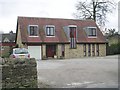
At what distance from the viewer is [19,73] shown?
11.0 m

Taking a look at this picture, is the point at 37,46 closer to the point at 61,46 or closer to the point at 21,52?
the point at 61,46

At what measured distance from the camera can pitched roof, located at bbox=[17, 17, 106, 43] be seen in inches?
1645

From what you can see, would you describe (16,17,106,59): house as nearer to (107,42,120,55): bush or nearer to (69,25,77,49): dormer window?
(69,25,77,49): dormer window

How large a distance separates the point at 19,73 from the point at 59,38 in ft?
107

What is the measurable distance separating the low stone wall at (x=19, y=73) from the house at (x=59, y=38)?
2944 centimetres

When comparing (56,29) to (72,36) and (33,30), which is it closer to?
(72,36)

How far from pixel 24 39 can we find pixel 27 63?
97.9 feet

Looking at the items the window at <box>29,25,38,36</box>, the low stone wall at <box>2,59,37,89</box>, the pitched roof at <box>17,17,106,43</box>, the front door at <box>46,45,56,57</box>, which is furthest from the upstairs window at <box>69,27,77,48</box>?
the low stone wall at <box>2,59,37,89</box>

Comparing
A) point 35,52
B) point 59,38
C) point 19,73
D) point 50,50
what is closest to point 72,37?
point 59,38

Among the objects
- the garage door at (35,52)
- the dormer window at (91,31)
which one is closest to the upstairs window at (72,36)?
Answer: the dormer window at (91,31)

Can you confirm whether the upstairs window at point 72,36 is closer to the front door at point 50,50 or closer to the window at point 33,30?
the front door at point 50,50

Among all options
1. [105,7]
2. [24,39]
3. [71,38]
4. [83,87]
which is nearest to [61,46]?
[71,38]

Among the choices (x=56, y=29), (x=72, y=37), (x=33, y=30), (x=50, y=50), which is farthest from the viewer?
(x=72, y=37)

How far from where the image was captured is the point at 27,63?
11.1m
